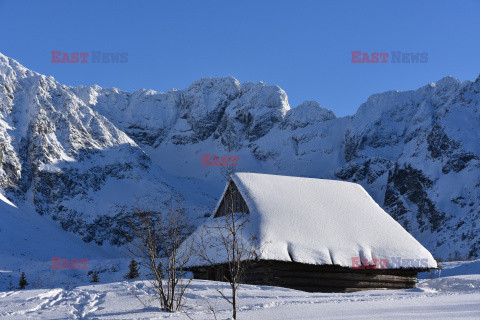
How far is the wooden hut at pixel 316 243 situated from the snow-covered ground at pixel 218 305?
103 inches

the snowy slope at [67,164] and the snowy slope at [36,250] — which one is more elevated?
the snowy slope at [67,164]

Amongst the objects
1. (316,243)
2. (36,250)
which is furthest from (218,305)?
(36,250)

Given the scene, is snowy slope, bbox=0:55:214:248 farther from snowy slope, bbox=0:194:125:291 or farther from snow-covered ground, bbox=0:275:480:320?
snow-covered ground, bbox=0:275:480:320

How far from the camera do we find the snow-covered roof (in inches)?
739

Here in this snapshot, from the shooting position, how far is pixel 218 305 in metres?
13.1

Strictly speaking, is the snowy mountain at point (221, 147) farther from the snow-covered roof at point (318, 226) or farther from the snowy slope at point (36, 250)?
the snow-covered roof at point (318, 226)

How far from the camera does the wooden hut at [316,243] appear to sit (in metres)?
18.8

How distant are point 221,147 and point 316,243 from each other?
5510 inches

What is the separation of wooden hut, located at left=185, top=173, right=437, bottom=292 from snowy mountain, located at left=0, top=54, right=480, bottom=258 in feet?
224

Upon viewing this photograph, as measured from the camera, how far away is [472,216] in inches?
3723

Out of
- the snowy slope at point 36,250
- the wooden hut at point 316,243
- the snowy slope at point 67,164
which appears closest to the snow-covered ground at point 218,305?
the wooden hut at point 316,243

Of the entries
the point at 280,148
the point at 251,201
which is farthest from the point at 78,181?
the point at 251,201

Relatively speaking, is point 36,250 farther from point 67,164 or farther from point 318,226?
point 318,226

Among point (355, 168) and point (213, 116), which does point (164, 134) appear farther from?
point (355, 168)
